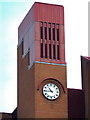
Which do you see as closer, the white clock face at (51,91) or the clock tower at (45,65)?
the clock tower at (45,65)

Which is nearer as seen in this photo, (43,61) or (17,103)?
(43,61)

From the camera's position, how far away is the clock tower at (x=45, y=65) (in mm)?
62625

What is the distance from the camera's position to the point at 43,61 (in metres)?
63.8

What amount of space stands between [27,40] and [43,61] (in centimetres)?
456

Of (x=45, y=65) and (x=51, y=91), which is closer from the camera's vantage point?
(x=51, y=91)

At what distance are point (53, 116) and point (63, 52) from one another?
708cm

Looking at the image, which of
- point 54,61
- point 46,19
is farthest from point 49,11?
point 54,61

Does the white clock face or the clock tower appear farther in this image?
the white clock face

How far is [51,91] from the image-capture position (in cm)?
6325

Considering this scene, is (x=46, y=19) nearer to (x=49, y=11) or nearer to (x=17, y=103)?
(x=49, y=11)

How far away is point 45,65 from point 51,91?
9.16 ft

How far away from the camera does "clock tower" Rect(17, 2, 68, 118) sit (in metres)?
62.6

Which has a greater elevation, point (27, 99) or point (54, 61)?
point (54, 61)

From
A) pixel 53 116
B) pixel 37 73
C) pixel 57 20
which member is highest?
pixel 57 20
